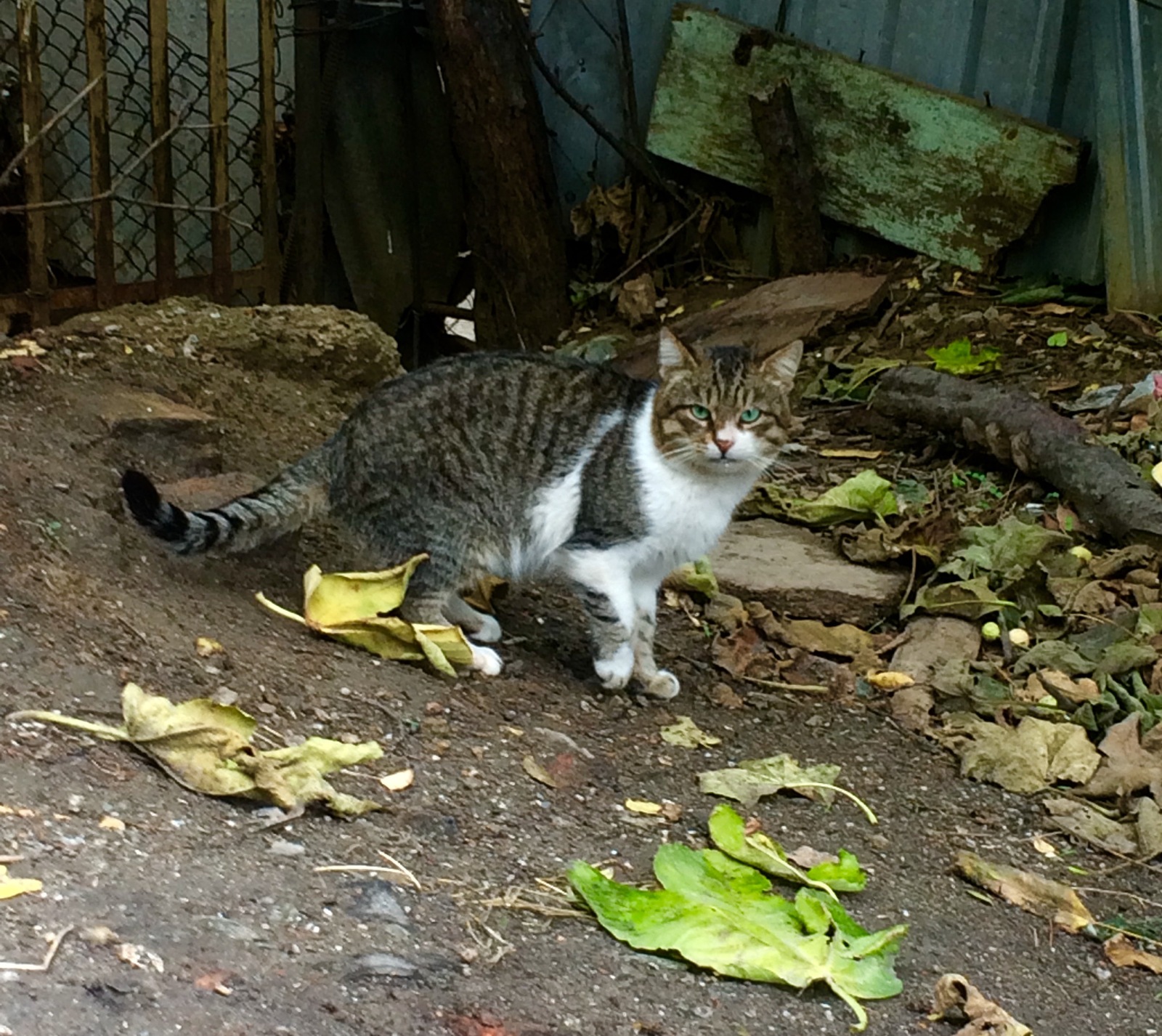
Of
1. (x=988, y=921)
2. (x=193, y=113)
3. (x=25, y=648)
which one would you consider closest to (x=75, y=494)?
(x=25, y=648)

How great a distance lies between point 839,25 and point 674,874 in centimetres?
514

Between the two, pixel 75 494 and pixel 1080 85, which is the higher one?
pixel 1080 85

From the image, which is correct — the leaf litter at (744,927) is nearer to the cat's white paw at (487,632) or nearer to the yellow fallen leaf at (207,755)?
Result: the yellow fallen leaf at (207,755)

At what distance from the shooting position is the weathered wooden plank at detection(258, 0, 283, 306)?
6.29 metres

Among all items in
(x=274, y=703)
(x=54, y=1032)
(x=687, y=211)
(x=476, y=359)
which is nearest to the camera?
(x=54, y=1032)

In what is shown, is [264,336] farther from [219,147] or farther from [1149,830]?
[1149,830]

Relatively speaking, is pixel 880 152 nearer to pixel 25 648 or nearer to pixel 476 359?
pixel 476 359

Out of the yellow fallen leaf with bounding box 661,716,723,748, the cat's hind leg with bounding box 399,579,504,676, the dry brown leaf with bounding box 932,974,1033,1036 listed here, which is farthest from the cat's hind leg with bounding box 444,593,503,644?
A: the dry brown leaf with bounding box 932,974,1033,1036

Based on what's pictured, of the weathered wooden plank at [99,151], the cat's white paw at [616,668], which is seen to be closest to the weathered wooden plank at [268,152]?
the weathered wooden plank at [99,151]

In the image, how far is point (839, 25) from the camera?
6.52 m

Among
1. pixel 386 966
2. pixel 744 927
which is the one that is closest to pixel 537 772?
pixel 744 927

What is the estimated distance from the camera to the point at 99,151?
561 cm

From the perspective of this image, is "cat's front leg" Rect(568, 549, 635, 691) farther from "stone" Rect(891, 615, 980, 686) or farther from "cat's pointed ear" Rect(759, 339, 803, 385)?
"stone" Rect(891, 615, 980, 686)

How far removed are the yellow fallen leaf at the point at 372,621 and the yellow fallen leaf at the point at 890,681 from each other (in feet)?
4.13
